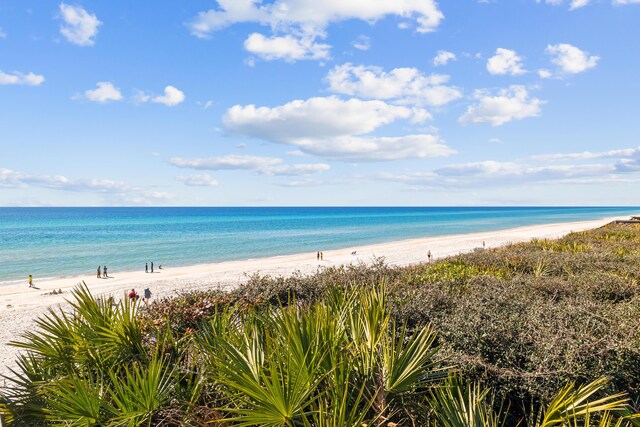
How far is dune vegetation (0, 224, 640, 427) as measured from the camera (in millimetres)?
3199

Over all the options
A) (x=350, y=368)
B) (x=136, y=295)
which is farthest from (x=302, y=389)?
(x=136, y=295)

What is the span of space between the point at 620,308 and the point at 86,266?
136ft

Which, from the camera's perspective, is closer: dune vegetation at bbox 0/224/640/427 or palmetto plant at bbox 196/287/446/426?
palmetto plant at bbox 196/287/446/426

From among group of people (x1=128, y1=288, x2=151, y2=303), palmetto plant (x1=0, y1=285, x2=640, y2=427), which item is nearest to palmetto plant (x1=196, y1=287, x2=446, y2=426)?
palmetto plant (x1=0, y1=285, x2=640, y2=427)

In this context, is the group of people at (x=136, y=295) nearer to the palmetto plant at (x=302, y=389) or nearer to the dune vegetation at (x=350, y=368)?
the dune vegetation at (x=350, y=368)

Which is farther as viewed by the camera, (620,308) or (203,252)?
(203,252)

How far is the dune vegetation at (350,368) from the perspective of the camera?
320 cm

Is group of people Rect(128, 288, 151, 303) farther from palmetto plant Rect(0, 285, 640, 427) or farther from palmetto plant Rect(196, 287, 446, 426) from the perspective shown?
palmetto plant Rect(196, 287, 446, 426)

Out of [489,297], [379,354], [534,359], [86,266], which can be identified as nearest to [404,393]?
[379,354]

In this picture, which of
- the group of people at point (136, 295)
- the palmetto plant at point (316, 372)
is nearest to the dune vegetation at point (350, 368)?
the palmetto plant at point (316, 372)

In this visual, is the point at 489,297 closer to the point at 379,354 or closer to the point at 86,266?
the point at 379,354

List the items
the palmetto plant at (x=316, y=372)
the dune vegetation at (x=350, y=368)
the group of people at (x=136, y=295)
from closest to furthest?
the palmetto plant at (x=316, y=372), the dune vegetation at (x=350, y=368), the group of people at (x=136, y=295)

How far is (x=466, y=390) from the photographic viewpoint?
399cm

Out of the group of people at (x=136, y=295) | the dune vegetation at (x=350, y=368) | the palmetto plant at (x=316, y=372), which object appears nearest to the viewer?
the palmetto plant at (x=316, y=372)
